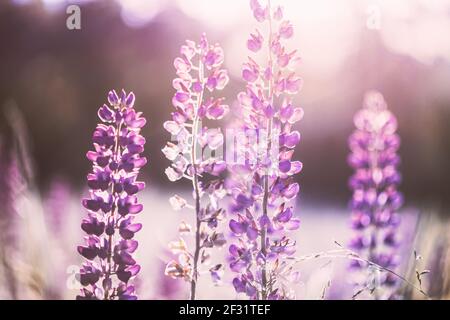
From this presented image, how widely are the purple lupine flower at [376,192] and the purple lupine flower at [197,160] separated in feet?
1.57

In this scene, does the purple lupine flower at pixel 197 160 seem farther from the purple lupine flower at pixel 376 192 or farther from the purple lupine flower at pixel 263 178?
the purple lupine flower at pixel 376 192

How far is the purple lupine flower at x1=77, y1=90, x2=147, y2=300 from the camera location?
1304 mm

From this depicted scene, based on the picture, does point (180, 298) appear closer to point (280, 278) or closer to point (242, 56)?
point (280, 278)

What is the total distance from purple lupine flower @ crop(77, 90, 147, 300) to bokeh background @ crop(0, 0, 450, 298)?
0.97 feet

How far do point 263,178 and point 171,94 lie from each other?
0.84 metres

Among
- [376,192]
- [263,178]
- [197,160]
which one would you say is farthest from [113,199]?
[376,192]

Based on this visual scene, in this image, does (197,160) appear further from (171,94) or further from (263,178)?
(171,94)

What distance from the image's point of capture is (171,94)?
6.75ft

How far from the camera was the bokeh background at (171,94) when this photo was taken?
1.69 m

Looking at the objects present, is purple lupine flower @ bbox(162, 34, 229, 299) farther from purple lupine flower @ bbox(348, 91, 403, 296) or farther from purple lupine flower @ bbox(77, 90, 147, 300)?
purple lupine flower @ bbox(348, 91, 403, 296)

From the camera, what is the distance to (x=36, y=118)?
2141 millimetres

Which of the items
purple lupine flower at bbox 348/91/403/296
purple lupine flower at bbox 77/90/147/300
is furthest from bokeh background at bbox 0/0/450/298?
purple lupine flower at bbox 77/90/147/300

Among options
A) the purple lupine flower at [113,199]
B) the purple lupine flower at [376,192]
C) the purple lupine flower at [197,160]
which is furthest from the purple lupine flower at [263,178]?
the purple lupine flower at [376,192]
